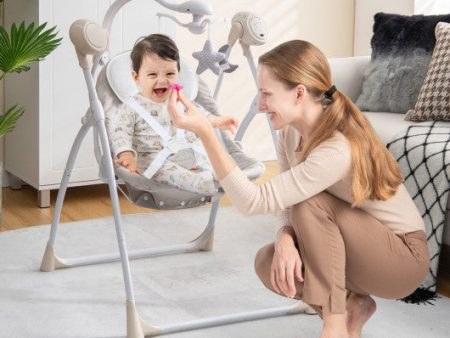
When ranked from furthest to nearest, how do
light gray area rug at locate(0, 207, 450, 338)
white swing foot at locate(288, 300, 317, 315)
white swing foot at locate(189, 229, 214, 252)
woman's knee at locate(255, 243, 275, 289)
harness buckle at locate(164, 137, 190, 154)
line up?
white swing foot at locate(189, 229, 214, 252) < harness buckle at locate(164, 137, 190, 154) < white swing foot at locate(288, 300, 317, 315) < light gray area rug at locate(0, 207, 450, 338) < woman's knee at locate(255, 243, 275, 289)

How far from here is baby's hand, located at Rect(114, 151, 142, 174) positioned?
8.13 feet

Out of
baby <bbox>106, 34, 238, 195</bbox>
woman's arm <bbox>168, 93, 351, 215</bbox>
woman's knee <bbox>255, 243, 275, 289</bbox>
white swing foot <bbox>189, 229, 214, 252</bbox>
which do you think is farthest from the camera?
white swing foot <bbox>189, 229, 214, 252</bbox>

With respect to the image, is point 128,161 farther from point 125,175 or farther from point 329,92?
point 329,92

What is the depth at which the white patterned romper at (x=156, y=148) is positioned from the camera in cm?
255

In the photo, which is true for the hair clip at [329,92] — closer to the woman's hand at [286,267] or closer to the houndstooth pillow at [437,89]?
the woman's hand at [286,267]

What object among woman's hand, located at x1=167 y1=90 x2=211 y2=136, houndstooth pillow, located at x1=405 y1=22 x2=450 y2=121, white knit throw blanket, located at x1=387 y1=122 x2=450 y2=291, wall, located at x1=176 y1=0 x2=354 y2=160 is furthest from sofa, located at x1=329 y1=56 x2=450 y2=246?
woman's hand, located at x1=167 y1=90 x2=211 y2=136

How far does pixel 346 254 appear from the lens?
6.46 ft

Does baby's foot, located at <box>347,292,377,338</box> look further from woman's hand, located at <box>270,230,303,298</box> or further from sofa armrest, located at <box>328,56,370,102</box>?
sofa armrest, located at <box>328,56,370,102</box>

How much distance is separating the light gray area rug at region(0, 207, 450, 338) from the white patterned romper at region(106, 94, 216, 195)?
37 cm

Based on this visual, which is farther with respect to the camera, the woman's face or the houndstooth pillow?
the houndstooth pillow

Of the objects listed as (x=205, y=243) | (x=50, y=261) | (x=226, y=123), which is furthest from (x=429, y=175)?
(x=50, y=261)

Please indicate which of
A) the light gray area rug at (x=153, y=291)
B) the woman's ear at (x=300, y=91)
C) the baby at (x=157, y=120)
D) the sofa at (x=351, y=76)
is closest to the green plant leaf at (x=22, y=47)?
the baby at (x=157, y=120)

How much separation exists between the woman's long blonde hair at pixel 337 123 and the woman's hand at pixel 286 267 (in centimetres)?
19

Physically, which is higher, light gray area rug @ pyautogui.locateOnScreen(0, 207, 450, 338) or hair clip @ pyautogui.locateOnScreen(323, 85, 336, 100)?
hair clip @ pyautogui.locateOnScreen(323, 85, 336, 100)
